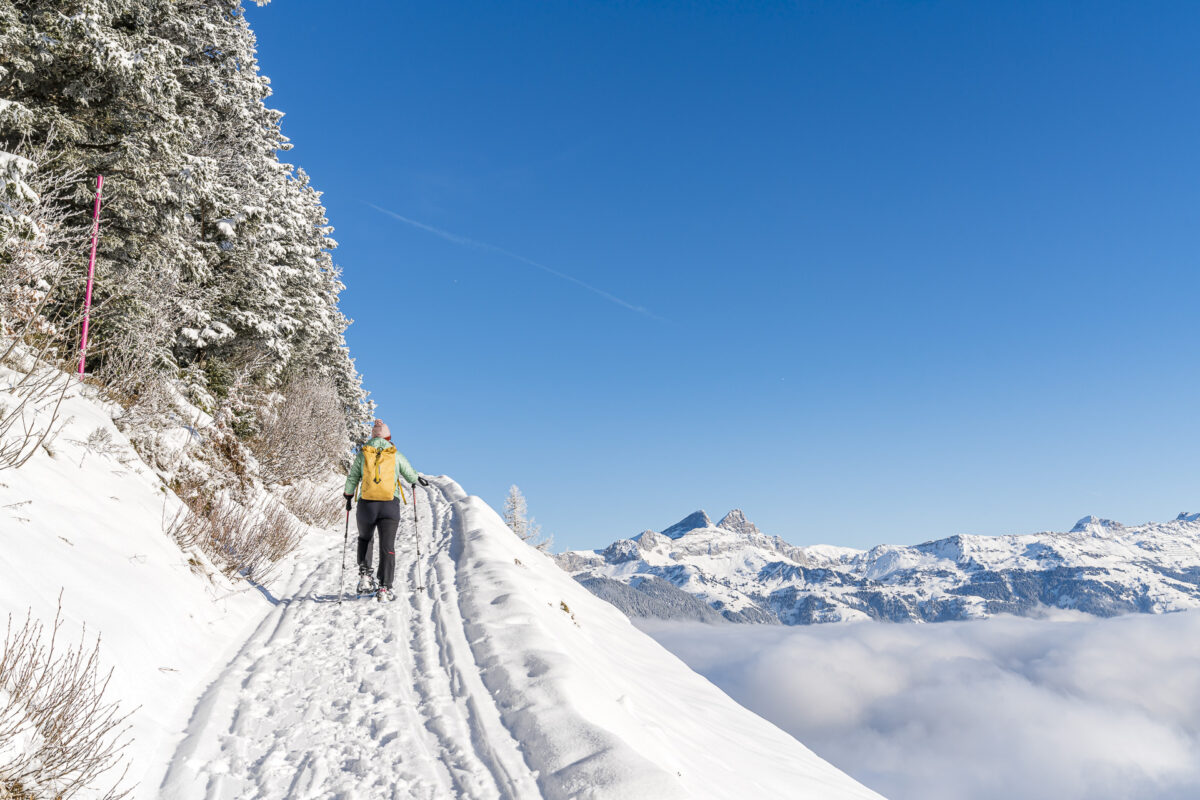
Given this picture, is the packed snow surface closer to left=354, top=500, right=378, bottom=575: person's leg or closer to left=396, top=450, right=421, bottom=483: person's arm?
left=354, top=500, right=378, bottom=575: person's leg

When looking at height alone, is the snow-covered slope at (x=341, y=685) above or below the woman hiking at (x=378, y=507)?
below

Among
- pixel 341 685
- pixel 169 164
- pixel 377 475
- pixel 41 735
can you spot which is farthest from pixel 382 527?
pixel 169 164

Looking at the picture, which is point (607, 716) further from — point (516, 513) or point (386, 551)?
point (516, 513)

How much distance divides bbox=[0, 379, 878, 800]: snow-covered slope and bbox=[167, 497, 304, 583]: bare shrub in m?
0.36

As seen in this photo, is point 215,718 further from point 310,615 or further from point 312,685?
point 310,615

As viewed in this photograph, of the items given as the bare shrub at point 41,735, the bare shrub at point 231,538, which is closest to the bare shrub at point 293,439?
the bare shrub at point 231,538

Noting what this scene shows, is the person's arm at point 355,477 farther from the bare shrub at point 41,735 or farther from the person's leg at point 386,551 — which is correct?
the bare shrub at point 41,735

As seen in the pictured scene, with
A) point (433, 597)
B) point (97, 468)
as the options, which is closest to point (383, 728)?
point (433, 597)

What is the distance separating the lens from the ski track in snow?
3.72 m

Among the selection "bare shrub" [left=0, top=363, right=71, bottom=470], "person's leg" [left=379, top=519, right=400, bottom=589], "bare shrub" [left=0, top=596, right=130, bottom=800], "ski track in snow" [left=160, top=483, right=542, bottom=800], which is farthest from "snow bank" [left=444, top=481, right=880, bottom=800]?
"bare shrub" [left=0, top=363, right=71, bottom=470]

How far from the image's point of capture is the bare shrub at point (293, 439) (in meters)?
15.2

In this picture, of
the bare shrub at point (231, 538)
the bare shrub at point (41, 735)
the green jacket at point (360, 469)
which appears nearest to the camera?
the bare shrub at point (41, 735)

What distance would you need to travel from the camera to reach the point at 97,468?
23.3 ft

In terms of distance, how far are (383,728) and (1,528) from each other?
2.93 metres
